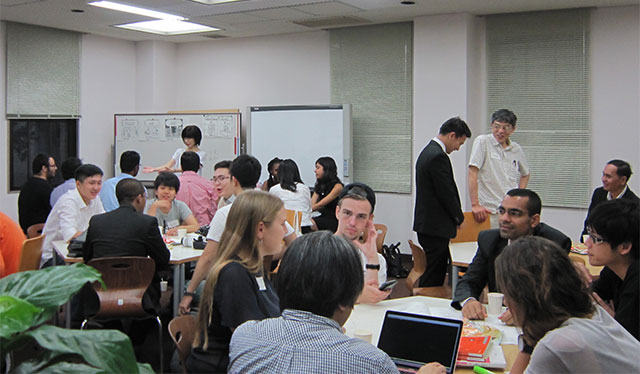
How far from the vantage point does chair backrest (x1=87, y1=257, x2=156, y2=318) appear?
166 inches

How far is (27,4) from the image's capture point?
23.6 ft

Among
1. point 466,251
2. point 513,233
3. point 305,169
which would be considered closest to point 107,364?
point 513,233

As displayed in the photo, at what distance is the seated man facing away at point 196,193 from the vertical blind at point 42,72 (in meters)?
3.50

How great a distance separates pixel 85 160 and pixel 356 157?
13.1 ft

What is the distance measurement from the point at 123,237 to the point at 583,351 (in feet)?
10.7

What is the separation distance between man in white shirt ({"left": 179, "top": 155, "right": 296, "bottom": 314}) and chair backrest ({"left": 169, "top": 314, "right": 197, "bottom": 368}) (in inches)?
28.5

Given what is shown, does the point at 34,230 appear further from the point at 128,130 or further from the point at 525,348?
the point at 525,348

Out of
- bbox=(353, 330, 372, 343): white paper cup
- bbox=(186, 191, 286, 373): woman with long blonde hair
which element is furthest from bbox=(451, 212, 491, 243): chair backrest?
bbox=(353, 330, 372, 343): white paper cup

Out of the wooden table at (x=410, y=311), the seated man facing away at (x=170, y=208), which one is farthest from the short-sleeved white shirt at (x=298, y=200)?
the wooden table at (x=410, y=311)

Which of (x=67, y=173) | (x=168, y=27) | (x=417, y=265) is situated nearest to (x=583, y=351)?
(x=417, y=265)

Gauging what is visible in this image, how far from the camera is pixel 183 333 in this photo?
8.45ft

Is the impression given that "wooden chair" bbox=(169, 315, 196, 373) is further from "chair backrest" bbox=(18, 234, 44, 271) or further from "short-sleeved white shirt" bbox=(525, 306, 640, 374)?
"chair backrest" bbox=(18, 234, 44, 271)

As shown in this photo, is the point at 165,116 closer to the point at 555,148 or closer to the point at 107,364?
A: the point at 555,148

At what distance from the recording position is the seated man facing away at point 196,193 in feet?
20.4
